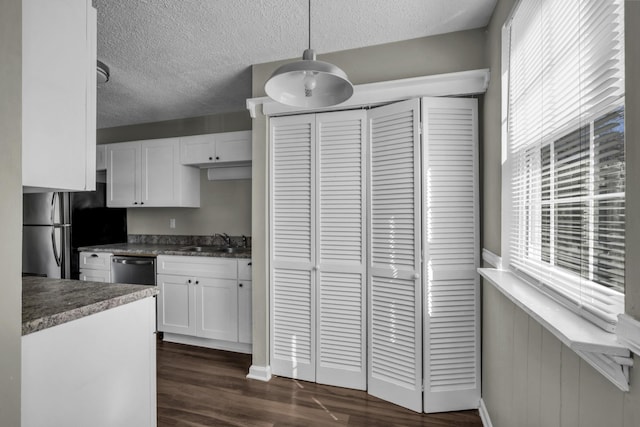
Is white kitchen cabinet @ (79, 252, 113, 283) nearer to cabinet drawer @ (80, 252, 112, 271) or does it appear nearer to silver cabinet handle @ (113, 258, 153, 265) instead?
cabinet drawer @ (80, 252, 112, 271)

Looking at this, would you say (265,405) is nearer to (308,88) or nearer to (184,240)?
(308,88)

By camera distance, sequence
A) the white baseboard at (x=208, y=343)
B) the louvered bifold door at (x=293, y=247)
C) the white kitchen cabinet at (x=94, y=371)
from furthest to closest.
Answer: the white baseboard at (x=208, y=343) → the louvered bifold door at (x=293, y=247) → the white kitchen cabinet at (x=94, y=371)

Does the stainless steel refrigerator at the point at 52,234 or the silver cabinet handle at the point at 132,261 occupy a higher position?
the stainless steel refrigerator at the point at 52,234

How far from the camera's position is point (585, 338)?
2.65 feet

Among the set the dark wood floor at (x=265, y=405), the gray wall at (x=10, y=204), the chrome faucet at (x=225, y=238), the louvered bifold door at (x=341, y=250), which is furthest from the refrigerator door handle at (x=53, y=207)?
the gray wall at (x=10, y=204)

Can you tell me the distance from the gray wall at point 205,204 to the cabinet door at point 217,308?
2.72ft

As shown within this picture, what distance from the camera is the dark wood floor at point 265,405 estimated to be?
209cm

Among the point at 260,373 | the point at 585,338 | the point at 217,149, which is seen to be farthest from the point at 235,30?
the point at 260,373

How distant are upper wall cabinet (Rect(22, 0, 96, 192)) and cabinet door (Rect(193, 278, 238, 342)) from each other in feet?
6.53

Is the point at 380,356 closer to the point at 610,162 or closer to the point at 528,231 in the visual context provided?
the point at 528,231

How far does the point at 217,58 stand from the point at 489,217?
227 cm

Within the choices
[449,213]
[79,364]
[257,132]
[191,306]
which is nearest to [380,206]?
[449,213]

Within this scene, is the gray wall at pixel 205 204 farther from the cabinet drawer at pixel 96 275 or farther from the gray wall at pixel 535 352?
the gray wall at pixel 535 352

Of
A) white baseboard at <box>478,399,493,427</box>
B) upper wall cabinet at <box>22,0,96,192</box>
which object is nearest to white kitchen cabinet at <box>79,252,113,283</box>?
upper wall cabinet at <box>22,0,96,192</box>
